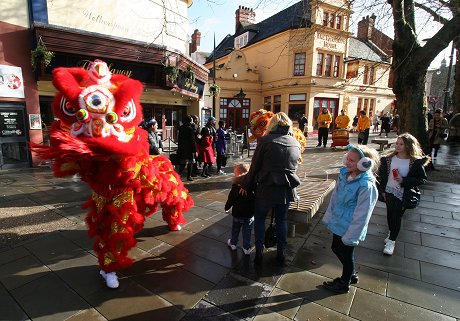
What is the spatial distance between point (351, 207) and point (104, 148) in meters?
2.51

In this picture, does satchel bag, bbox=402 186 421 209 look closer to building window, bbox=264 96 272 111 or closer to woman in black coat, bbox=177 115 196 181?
woman in black coat, bbox=177 115 196 181

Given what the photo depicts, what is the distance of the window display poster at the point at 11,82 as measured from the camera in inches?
293

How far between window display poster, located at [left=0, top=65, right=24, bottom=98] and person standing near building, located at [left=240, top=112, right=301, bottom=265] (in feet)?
26.8

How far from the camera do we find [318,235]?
4.11 meters

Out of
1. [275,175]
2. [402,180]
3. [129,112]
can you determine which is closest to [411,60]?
[402,180]

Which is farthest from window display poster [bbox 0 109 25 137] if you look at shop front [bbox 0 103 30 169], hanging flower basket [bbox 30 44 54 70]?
hanging flower basket [bbox 30 44 54 70]

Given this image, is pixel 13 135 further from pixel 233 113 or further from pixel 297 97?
pixel 297 97

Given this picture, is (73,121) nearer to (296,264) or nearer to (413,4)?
(296,264)

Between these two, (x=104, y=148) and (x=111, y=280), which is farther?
(x=111, y=280)

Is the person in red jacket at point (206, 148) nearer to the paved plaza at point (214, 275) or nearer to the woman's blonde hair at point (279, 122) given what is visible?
the paved plaza at point (214, 275)

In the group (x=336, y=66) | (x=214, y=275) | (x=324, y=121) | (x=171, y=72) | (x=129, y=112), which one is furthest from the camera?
(x=336, y=66)

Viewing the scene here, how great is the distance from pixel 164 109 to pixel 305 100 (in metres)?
13.1

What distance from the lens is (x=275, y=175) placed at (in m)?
2.97

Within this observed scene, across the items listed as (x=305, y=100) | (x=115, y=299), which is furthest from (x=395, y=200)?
(x=305, y=100)
